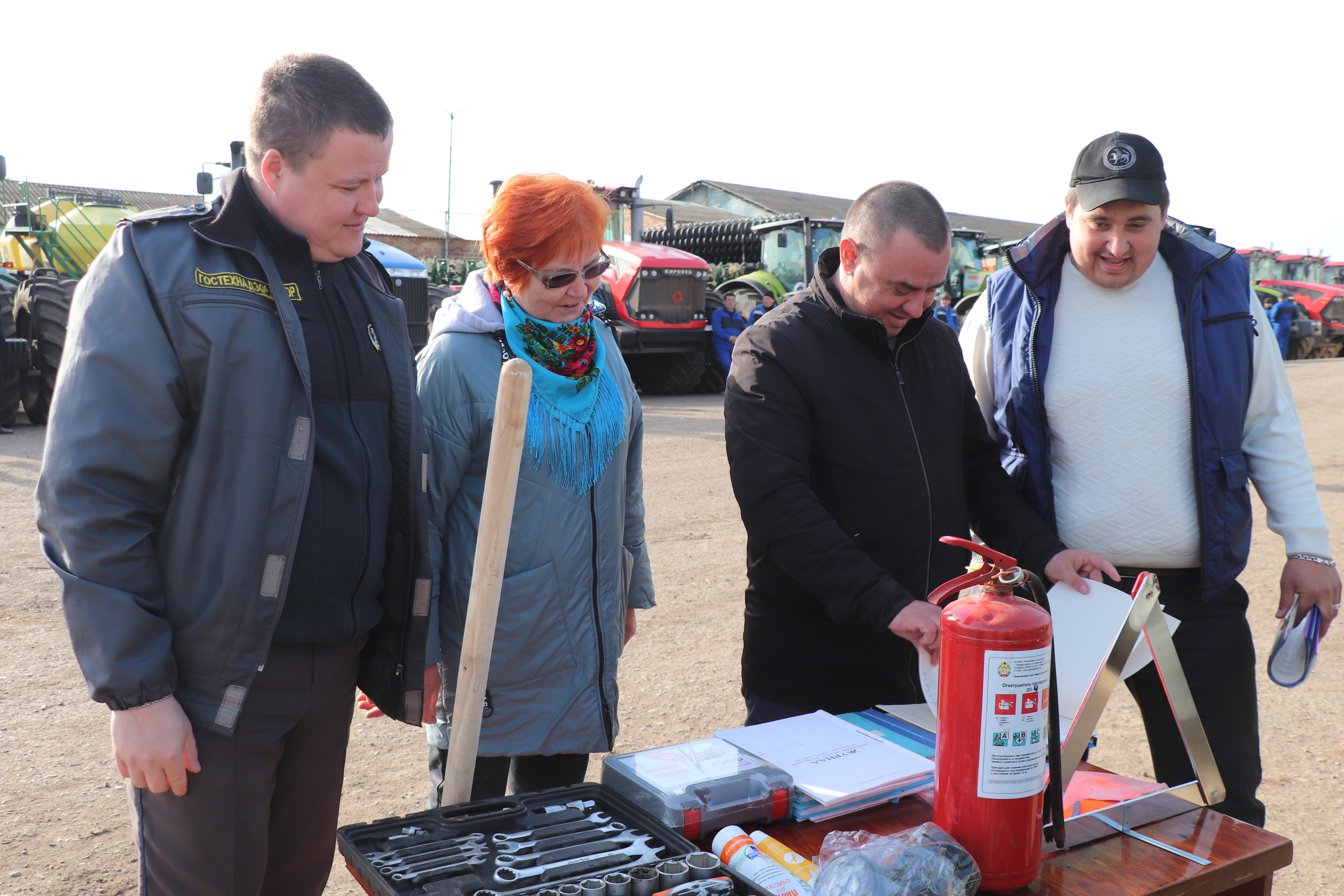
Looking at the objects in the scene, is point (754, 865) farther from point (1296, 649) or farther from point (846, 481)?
point (1296, 649)

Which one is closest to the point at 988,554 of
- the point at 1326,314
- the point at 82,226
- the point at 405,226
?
the point at 82,226

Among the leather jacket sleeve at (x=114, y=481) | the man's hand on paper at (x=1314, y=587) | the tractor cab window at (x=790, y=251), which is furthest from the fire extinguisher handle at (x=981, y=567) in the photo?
the tractor cab window at (x=790, y=251)

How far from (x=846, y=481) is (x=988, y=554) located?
2.53 feet

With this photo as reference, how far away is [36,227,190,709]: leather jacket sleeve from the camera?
53.0 inches

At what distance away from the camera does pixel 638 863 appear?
1.18 metres

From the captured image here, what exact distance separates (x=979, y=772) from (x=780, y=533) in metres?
0.76

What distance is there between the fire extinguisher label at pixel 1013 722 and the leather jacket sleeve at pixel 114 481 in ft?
3.75

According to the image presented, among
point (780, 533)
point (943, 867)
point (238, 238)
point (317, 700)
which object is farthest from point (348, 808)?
point (943, 867)

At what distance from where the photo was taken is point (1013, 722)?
1174mm

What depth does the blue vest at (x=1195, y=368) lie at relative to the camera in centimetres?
212

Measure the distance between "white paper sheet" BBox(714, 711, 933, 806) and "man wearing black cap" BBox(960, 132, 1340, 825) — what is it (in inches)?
34.8

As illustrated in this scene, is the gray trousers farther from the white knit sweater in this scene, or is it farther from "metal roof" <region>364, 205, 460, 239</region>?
"metal roof" <region>364, 205, 460, 239</region>

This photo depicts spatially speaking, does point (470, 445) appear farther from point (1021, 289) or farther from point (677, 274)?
point (677, 274)

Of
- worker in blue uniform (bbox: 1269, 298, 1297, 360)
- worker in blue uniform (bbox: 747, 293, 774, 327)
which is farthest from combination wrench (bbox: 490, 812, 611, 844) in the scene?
worker in blue uniform (bbox: 1269, 298, 1297, 360)
